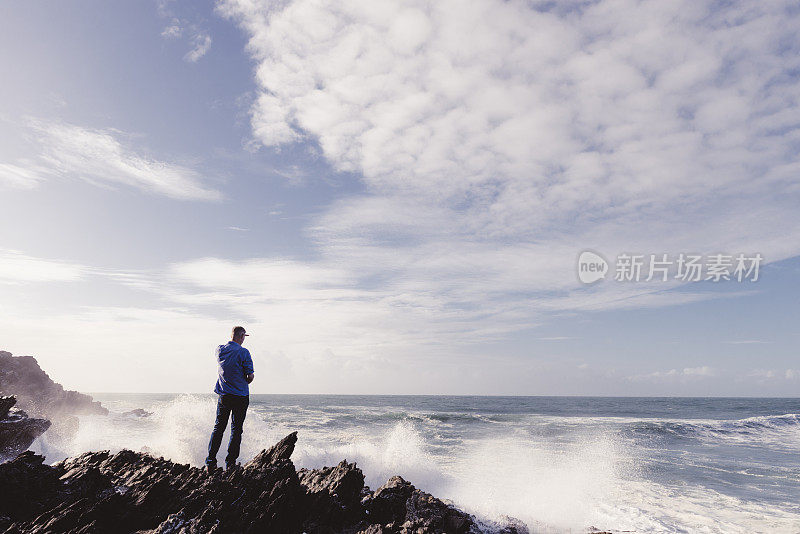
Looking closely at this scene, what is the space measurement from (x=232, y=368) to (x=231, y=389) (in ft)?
1.17

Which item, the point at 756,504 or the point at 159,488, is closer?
the point at 159,488

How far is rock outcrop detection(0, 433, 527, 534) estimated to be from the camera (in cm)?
451

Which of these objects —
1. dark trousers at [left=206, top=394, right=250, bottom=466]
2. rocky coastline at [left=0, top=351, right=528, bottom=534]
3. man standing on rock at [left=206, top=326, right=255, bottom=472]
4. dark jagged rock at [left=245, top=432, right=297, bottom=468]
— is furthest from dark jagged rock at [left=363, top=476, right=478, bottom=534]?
man standing on rock at [left=206, top=326, right=255, bottom=472]

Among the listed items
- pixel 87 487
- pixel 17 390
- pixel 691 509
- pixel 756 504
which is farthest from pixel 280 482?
pixel 17 390

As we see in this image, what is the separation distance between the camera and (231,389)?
6.28m

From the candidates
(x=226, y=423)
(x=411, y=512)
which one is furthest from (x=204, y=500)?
(x=411, y=512)

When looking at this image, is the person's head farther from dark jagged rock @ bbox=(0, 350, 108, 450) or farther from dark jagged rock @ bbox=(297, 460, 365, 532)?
dark jagged rock @ bbox=(0, 350, 108, 450)

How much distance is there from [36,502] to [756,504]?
15458 mm

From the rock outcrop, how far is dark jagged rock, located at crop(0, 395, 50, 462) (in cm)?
414

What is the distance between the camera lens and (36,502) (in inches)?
197

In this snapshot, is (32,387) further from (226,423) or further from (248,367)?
(248,367)

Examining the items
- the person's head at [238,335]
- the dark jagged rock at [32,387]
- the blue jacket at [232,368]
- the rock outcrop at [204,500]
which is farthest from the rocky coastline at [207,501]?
the dark jagged rock at [32,387]

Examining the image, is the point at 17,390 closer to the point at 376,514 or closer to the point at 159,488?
the point at 159,488

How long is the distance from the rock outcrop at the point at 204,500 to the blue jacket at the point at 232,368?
121 cm
